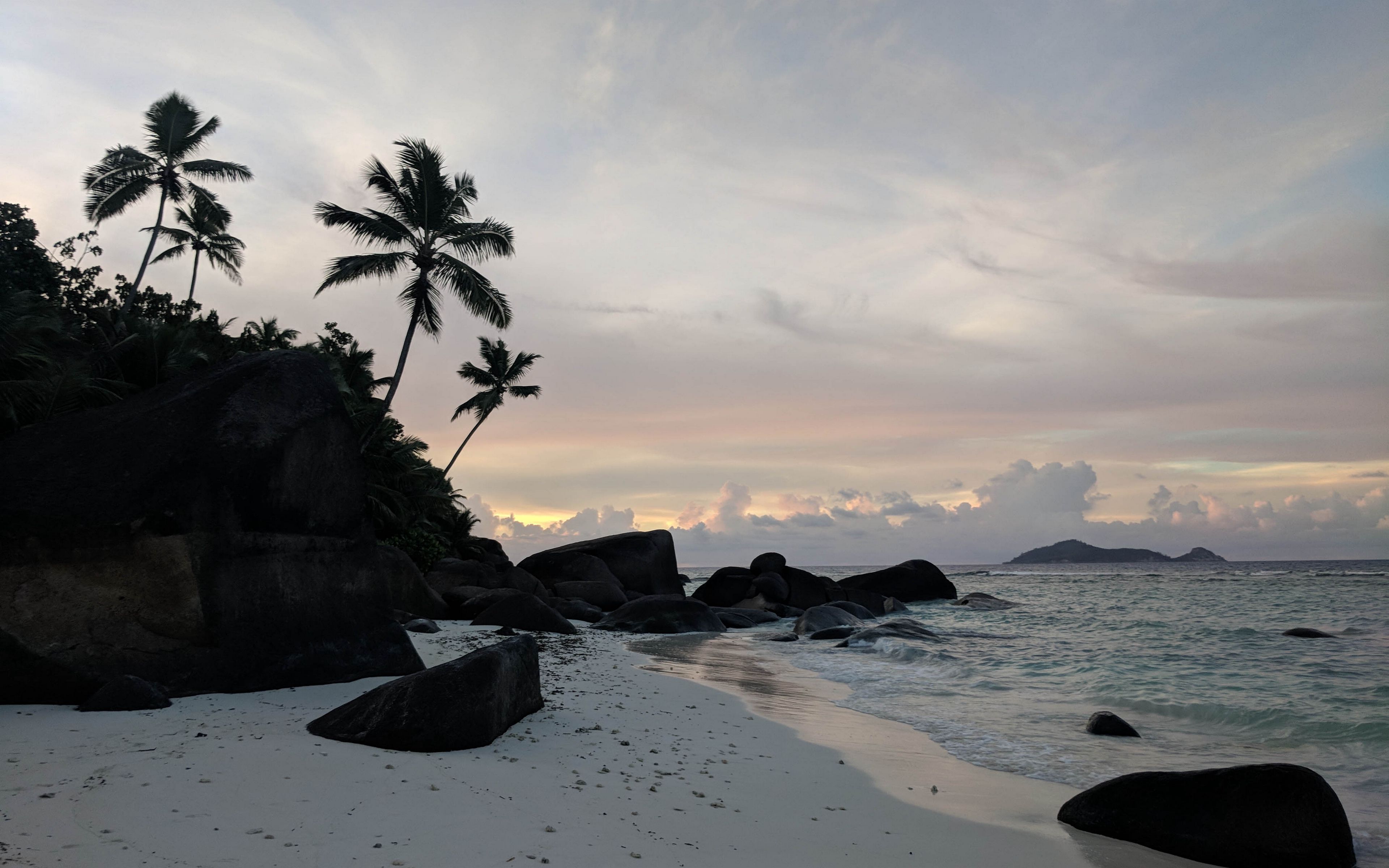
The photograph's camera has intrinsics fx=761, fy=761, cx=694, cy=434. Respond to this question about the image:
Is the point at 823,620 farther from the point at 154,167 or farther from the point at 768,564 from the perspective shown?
the point at 154,167

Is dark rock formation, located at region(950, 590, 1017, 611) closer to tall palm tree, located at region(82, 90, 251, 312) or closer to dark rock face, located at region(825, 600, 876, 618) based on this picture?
dark rock face, located at region(825, 600, 876, 618)

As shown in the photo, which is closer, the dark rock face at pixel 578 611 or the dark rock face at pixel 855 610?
the dark rock face at pixel 578 611

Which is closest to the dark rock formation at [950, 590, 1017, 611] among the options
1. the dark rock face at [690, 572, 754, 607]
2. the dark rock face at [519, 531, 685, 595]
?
the dark rock face at [690, 572, 754, 607]

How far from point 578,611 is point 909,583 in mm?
18886

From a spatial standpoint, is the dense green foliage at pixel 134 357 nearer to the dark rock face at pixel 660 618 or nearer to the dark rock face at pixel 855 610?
the dark rock face at pixel 660 618

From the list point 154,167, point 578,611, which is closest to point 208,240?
point 154,167

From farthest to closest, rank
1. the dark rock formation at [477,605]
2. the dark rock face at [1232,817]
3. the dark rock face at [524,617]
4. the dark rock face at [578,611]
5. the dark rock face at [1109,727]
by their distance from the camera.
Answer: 1. the dark rock face at [578,611]
2. the dark rock formation at [477,605]
3. the dark rock face at [524,617]
4. the dark rock face at [1109,727]
5. the dark rock face at [1232,817]

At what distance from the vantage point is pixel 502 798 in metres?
4.58

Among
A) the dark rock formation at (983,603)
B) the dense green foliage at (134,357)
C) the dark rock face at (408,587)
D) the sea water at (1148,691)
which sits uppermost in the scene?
the dense green foliage at (134,357)

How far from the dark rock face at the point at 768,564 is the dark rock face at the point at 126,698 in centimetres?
2782

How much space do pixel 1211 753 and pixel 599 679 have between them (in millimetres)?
6914

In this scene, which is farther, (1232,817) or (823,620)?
(823,620)

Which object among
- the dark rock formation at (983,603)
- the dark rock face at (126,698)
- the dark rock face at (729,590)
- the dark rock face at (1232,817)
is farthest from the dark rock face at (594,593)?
the dark rock face at (1232,817)

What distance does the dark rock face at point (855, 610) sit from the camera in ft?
84.9
